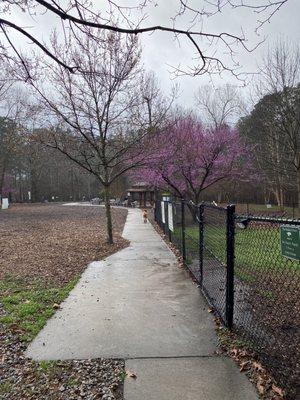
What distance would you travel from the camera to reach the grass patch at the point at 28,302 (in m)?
5.40

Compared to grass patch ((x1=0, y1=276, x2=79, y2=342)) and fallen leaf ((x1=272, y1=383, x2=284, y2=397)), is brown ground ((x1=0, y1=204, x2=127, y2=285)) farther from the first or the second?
fallen leaf ((x1=272, y1=383, x2=284, y2=397))

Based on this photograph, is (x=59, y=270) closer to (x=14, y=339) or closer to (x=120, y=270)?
(x=120, y=270)

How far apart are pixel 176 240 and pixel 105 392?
375 inches

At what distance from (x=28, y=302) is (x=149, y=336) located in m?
2.44

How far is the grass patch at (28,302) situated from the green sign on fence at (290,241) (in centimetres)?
310

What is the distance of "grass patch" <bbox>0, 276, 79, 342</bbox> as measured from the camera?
5.40 meters

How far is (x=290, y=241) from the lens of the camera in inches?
132

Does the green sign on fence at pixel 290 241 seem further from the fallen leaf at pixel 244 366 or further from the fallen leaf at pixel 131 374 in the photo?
the fallen leaf at pixel 131 374

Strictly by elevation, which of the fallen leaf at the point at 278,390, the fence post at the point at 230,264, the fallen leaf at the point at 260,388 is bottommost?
the fallen leaf at the point at 260,388

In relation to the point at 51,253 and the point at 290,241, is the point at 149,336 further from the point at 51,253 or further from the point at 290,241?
the point at 51,253

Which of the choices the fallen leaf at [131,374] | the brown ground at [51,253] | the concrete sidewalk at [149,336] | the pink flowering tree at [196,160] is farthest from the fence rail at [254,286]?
the pink flowering tree at [196,160]

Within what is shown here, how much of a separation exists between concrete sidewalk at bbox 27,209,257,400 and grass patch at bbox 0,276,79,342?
15 centimetres

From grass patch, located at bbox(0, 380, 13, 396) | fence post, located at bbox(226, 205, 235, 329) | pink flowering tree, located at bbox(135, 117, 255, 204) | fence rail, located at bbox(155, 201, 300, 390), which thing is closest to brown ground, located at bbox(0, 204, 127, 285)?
fence rail, located at bbox(155, 201, 300, 390)

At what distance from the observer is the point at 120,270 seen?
30.4ft
